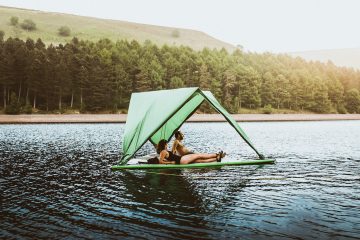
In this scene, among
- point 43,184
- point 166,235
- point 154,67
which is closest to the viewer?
point 166,235

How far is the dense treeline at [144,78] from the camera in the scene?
98.2m

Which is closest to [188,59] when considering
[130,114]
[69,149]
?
[69,149]

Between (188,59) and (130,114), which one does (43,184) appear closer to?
(130,114)

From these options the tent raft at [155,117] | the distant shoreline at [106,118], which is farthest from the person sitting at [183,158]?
the distant shoreline at [106,118]

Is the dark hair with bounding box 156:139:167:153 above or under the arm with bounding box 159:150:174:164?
above

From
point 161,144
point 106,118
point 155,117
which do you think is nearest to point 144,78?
point 106,118

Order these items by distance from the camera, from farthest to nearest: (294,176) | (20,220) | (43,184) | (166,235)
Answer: (294,176)
(43,184)
(20,220)
(166,235)

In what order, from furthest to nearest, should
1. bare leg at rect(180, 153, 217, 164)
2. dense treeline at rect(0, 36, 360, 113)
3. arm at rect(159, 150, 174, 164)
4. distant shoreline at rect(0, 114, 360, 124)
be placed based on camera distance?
1. dense treeline at rect(0, 36, 360, 113)
2. distant shoreline at rect(0, 114, 360, 124)
3. bare leg at rect(180, 153, 217, 164)
4. arm at rect(159, 150, 174, 164)

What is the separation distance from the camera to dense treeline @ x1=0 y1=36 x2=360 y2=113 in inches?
3868

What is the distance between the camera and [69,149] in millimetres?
35750

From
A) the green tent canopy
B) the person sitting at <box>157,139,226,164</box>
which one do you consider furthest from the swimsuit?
the green tent canopy

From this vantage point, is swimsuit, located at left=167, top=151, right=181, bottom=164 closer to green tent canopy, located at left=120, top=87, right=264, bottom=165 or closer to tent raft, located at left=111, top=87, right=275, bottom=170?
tent raft, located at left=111, top=87, right=275, bottom=170

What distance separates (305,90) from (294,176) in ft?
390

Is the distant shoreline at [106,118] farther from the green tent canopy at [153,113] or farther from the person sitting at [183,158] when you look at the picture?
the person sitting at [183,158]
